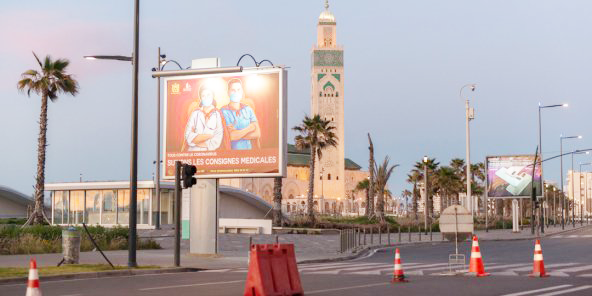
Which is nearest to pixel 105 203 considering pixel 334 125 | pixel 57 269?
pixel 57 269

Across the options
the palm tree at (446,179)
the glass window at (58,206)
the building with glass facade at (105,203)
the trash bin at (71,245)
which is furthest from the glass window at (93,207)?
the palm tree at (446,179)

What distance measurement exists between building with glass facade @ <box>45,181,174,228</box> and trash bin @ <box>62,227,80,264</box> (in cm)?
3688

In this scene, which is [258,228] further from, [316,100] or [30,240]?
[316,100]

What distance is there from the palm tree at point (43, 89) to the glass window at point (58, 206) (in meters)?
18.2

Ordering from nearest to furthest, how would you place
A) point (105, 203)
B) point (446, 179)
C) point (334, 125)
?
point (105, 203)
point (446, 179)
point (334, 125)

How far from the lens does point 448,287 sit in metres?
16.4

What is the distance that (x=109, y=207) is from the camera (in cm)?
6247

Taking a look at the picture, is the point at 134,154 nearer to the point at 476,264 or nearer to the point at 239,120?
the point at 239,120

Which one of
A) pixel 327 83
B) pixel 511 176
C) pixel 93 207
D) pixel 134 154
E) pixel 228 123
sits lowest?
pixel 93 207

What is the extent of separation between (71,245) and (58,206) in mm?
44202

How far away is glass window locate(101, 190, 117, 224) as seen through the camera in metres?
62.0

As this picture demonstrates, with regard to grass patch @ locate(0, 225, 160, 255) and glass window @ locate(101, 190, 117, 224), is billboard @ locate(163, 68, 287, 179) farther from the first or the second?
glass window @ locate(101, 190, 117, 224)

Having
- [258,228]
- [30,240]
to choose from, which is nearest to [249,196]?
[258,228]

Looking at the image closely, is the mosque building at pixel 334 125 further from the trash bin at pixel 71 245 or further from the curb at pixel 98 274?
the curb at pixel 98 274
